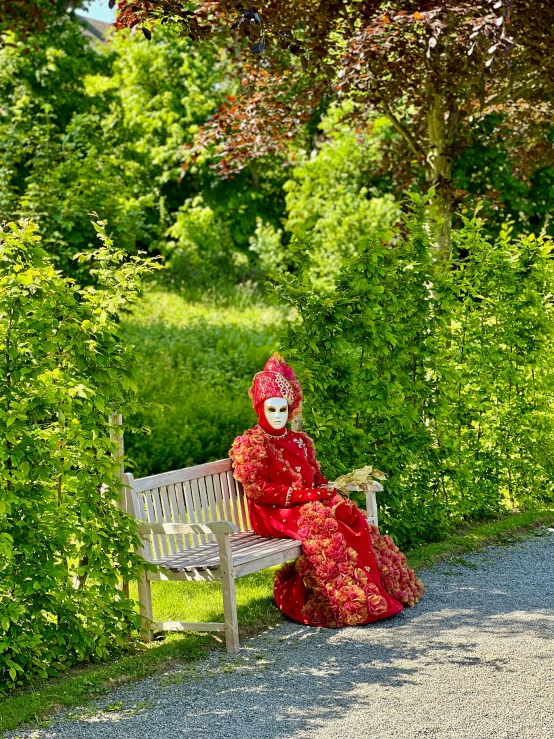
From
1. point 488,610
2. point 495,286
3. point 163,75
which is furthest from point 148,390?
point 163,75

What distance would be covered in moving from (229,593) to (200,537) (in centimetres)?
89

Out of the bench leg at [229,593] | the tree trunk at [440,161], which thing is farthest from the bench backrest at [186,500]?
the tree trunk at [440,161]

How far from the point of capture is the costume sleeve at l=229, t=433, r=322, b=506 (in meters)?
5.57

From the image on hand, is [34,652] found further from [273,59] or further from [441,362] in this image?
[273,59]

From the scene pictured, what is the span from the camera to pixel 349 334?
6535 mm

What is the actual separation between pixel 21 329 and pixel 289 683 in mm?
1930

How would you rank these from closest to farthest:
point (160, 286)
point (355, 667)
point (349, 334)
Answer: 1. point (355, 667)
2. point (349, 334)
3. point (160, 286)

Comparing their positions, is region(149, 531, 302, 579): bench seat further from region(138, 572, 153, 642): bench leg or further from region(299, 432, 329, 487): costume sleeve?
region(299, 432, 329, 487): costume sleeve

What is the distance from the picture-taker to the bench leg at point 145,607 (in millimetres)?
5183

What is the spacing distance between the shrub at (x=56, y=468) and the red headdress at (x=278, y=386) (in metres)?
1.01

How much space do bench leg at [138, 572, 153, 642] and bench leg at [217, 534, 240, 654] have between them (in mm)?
455

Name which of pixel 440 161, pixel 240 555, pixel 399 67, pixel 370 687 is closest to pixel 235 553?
pixel 240 555

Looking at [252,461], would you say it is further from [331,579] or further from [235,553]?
[331,579]

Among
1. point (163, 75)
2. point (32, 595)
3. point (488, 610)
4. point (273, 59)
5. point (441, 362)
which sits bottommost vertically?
point (488, 610)
